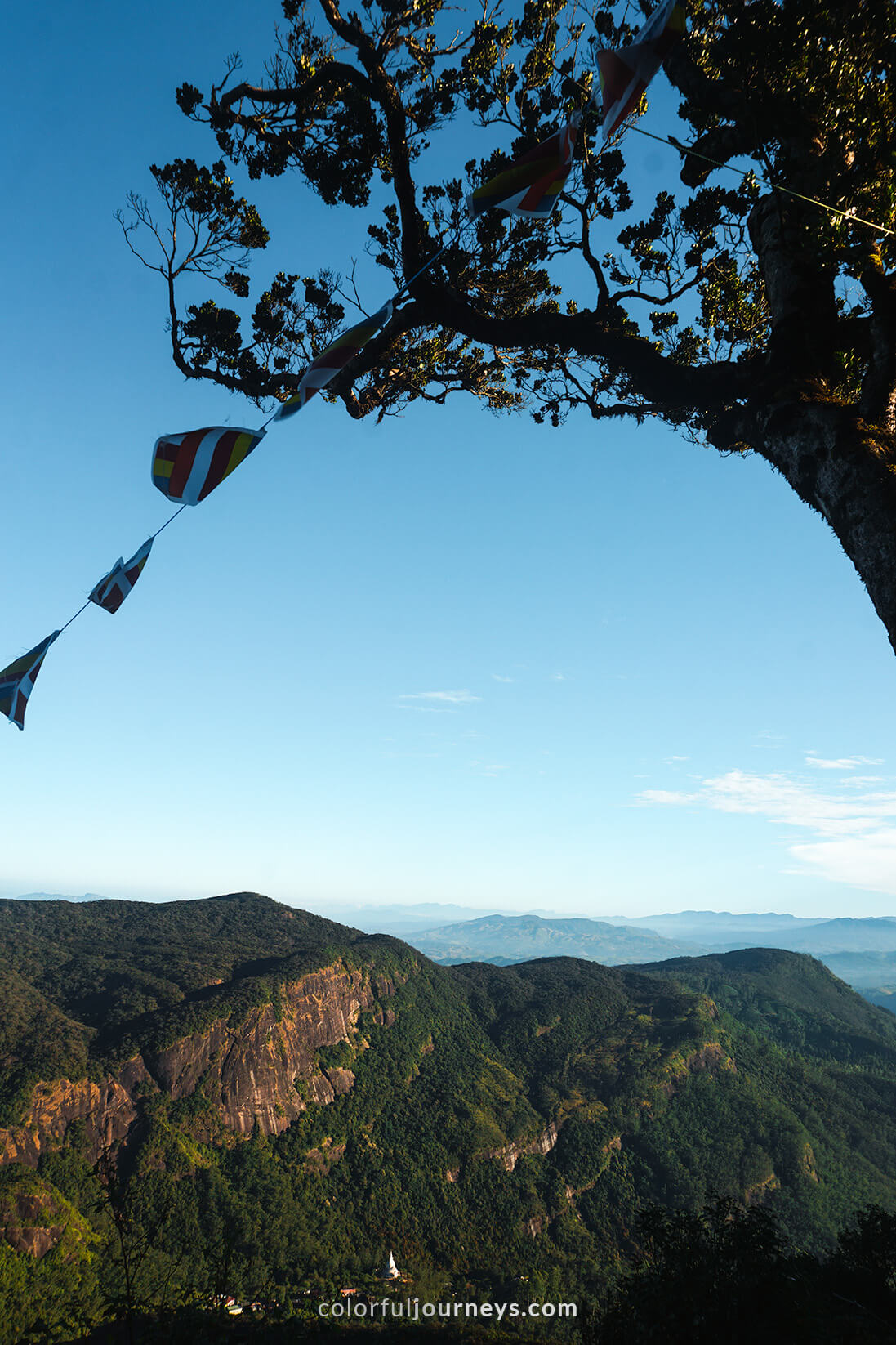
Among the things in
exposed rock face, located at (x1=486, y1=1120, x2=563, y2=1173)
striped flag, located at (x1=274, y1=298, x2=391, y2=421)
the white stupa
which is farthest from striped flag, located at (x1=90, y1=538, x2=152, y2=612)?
exposed rock face, located at (x1=486, y1=1120, x2=563, y2=1173)

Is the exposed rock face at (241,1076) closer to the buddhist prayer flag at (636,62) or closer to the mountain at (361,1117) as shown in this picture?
the mountain at (361,1117)

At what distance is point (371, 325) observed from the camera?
9.59m

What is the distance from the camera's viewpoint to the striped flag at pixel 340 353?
9.55 m

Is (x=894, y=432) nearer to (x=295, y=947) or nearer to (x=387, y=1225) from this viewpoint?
(x=387, y=1225)

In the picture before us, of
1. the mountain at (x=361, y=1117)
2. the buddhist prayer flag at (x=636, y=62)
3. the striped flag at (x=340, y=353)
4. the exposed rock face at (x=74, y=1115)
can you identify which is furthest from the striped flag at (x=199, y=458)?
the exposed rock face at (x=74, y=1115)

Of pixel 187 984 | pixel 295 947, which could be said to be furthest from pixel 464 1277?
pixel 295 947

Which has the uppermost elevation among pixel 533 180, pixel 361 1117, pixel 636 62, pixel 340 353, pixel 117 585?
pixel 636 62

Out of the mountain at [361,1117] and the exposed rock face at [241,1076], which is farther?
the exposed rock face at [241,1076]

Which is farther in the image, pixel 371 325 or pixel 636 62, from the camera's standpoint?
Answer: pixel 371 325

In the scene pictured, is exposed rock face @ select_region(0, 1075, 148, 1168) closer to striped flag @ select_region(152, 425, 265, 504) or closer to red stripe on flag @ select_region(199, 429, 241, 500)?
striped flag @ select_region(152, 425, 265, 504)

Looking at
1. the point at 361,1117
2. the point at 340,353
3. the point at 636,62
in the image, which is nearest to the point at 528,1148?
the point at 361,1117

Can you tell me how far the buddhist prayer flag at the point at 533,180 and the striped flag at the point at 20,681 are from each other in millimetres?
10731

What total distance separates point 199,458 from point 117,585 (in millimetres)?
3259

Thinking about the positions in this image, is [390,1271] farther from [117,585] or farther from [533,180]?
[533,180]
